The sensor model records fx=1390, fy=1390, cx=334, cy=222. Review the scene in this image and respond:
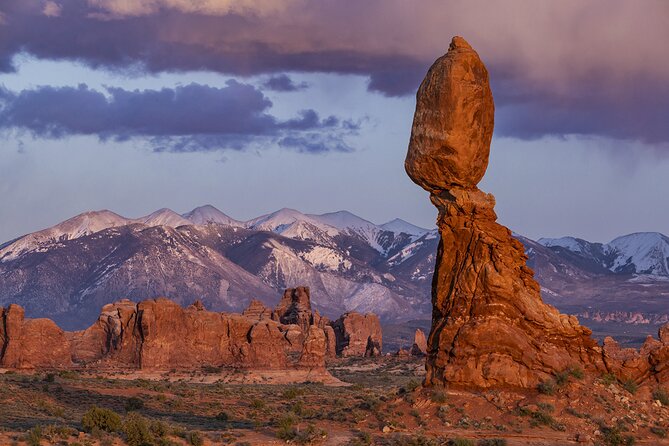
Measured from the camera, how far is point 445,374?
42875 millimetres

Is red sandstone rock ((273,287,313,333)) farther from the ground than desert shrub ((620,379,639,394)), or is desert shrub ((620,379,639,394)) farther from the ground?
red sandstone rock ((273,287,313,333))

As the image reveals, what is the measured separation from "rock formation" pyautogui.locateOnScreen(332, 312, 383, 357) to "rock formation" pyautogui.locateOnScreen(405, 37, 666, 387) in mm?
94726

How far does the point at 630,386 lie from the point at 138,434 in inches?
602

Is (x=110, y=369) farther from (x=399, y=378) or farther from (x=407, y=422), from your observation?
(x=407, y=422)

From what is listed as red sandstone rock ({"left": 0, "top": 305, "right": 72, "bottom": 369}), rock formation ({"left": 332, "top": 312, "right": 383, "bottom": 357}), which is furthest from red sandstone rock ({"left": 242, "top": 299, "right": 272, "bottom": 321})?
red sandstone rock ({"left": 0, "top": 305, "right": 72, "bottom": 369})

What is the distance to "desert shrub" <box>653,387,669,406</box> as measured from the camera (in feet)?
142

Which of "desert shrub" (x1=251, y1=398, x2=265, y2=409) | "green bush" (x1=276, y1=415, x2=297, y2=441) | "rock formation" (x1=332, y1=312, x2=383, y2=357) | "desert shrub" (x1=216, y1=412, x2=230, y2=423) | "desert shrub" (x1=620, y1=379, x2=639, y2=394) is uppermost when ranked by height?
"rock formation" (x1=332, y1=312, x2=383, y2=357)

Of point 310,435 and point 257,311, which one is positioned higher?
point 257,311

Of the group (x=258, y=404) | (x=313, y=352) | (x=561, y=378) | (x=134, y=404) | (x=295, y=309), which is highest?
(x=295, y=309)

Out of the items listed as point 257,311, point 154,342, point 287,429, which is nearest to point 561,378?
point 287,429

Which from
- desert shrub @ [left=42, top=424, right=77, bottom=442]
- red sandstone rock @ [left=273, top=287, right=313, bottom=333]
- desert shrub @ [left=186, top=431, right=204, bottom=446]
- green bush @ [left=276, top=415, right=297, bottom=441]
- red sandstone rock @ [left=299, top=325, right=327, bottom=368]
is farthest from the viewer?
red sandstone rock @ [left=273, top=287, right=313, bottom=333]

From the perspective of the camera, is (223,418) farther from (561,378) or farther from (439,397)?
(561,378)

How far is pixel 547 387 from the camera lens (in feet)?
137

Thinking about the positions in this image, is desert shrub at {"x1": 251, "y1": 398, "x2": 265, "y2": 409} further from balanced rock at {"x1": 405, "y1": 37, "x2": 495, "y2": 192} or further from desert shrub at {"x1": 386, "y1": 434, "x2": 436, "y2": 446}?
desert shrub at {"x1": 386, "y1": 434, "x2": 436, "y2": 446}
